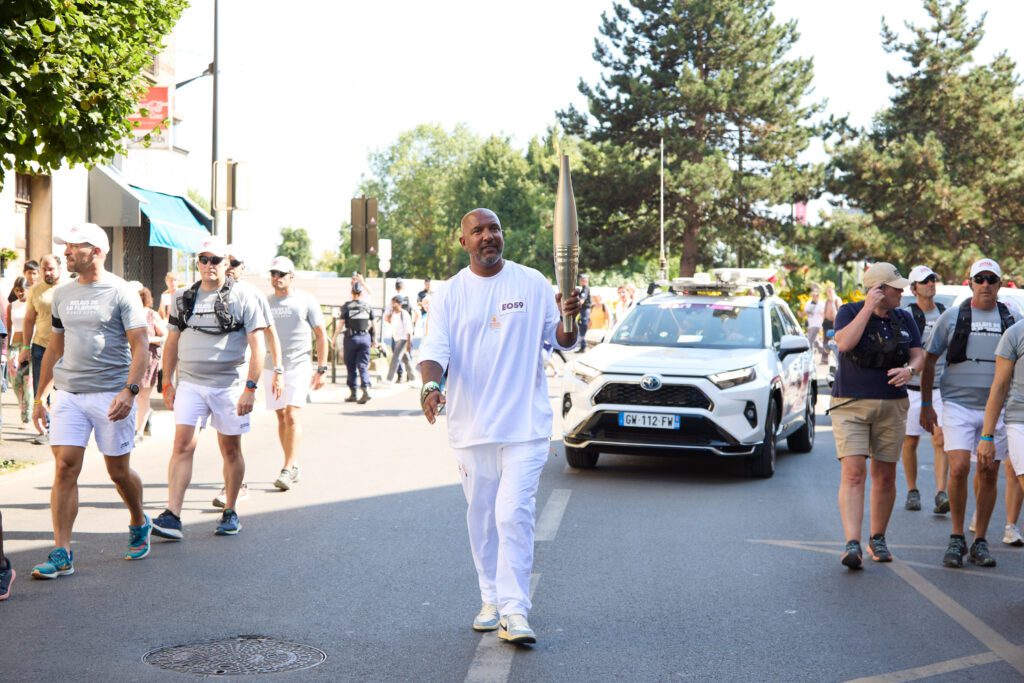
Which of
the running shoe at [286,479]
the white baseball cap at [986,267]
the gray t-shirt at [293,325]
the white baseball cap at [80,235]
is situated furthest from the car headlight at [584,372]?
the white baseball cap at [80,235]

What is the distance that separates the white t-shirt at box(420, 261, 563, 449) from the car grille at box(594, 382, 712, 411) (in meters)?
5.04

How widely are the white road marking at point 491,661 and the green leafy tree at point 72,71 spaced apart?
19.5 feet

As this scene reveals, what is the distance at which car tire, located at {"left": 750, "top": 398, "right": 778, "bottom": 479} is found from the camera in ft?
35.6

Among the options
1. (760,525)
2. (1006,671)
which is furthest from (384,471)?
(1006,671)

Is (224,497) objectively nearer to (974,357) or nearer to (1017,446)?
(974,357)

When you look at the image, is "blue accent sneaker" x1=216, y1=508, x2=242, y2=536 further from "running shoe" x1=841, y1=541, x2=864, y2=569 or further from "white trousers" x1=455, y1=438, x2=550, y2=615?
"running shoe" x1=841, y1=541, x2=864, y2=569

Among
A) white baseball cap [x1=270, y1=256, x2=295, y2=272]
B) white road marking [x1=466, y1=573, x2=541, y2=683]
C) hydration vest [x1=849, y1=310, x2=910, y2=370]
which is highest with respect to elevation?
white baseball cap [x1=270, y1=256, x2=295, y2=272]

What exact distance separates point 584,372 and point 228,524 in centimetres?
384

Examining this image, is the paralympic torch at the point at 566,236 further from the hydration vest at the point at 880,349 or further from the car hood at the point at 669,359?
the car hood at the point at 669,359

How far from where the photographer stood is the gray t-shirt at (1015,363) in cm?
675

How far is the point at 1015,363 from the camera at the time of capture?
6.84 meters

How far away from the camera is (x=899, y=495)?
10.4 metres

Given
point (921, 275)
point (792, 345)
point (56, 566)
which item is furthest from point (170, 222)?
point (56, 566)

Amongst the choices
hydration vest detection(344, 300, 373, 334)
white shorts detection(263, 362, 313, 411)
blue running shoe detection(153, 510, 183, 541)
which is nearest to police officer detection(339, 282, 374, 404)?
hydration vest detection(344, 300, 373, 334)
